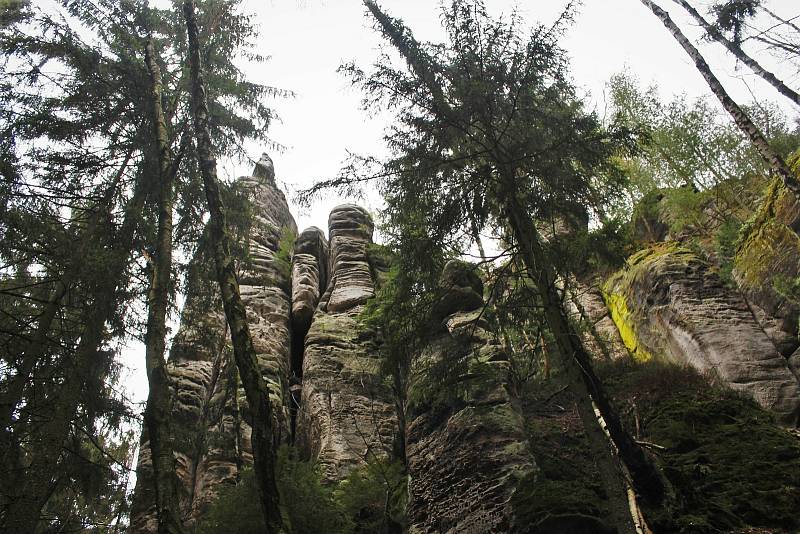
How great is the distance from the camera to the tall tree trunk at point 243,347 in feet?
20.1

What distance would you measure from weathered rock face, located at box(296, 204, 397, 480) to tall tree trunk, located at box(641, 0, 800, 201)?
9.38m

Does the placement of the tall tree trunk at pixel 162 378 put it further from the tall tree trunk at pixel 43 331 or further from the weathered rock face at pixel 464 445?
the weathered rock face at pixel 464 445

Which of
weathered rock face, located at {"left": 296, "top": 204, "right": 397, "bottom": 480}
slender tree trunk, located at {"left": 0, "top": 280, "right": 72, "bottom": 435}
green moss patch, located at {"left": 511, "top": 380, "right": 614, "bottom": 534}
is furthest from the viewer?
weathered rock face, located at {"left": 296, "top": 204, "right": 397, "bottom": 480}

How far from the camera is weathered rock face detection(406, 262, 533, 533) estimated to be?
7.67 meters

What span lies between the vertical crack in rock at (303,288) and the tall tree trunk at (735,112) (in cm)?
1243

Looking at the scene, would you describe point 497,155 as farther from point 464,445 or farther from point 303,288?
point 303,288

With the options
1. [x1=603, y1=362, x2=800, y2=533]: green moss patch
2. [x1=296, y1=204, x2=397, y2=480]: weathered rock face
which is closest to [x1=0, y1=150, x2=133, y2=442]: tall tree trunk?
[x1=296, y1=204, x2=397, y2=480]: weathered rock face

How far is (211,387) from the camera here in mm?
14156

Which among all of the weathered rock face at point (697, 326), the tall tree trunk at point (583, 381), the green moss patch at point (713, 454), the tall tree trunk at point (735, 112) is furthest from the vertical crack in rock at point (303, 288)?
the tall tree trunk at point (735, 112)

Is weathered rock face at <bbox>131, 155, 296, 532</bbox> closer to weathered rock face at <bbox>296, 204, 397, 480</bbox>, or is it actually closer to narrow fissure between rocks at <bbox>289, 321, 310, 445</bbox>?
narrow fissure between rocks at <bbox>289, 321, 310, 445</bbox>

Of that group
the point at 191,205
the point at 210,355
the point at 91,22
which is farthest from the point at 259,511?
the point at 91,22

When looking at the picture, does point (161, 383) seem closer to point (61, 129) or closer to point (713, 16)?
point (61, 129)

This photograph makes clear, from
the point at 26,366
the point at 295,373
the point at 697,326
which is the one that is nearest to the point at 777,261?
the point at 697,326

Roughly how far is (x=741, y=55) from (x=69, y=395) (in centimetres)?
1639
